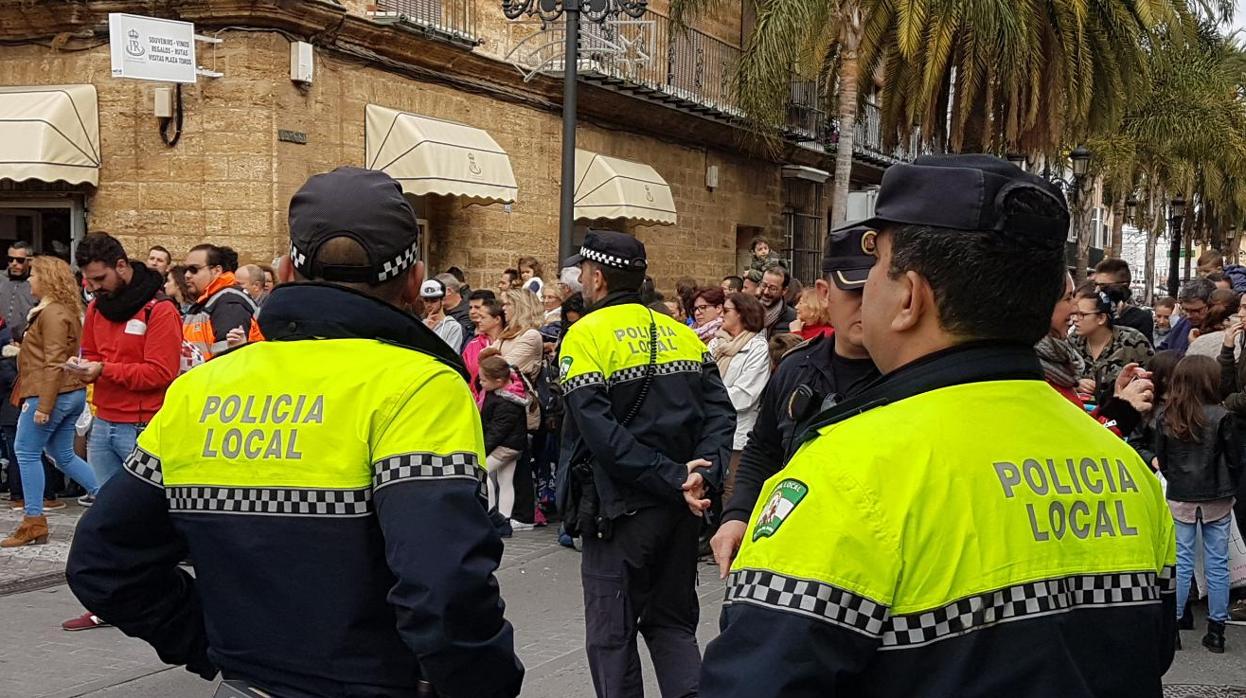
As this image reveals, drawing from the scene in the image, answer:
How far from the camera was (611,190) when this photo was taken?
1883cm

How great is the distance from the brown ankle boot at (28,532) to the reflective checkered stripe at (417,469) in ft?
23.5

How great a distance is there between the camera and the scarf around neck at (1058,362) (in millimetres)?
5098

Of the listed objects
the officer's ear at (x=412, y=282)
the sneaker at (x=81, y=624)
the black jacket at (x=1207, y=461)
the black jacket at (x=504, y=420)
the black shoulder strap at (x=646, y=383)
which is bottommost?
the sneaker at (x=81, y=624)

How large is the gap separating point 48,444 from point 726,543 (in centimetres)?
642

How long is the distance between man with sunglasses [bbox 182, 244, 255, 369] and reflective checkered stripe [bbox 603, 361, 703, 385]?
446 cm

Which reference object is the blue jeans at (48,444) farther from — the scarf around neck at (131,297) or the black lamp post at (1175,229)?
the black lamp post at (1175,229)

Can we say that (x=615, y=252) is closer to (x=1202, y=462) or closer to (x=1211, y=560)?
(x=1202, y=462)

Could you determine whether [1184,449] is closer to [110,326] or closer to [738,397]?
[738,397]

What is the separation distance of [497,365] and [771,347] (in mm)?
2130

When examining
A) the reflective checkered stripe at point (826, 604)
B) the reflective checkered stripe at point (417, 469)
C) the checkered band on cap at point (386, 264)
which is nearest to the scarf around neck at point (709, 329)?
the checkered band on cap at point (386, 264)

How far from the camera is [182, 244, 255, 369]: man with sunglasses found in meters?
8.77

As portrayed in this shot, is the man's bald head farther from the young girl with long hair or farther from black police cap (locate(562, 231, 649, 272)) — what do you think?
the young girl with long hair

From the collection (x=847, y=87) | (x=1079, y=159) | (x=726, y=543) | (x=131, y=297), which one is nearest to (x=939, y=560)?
(x=726, y=543)

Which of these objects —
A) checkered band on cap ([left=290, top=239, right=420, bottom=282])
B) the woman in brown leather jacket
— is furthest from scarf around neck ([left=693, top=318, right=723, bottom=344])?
checkered band on cap ([left=290, top=239, right=420, bottom=282])
